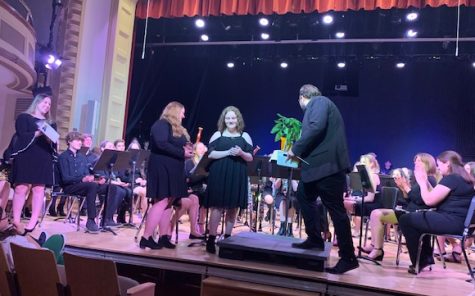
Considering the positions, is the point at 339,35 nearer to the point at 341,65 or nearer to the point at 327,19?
the point at 327,19

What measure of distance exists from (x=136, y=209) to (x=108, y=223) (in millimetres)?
2496

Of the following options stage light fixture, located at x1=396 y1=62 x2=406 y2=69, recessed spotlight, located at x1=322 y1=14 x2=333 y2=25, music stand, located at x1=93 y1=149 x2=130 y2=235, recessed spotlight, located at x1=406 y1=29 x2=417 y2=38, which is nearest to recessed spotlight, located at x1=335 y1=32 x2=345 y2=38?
recessed spotlight, located at x1=322 y1=14 x2=333 y2=25

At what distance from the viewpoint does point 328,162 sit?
142 inches

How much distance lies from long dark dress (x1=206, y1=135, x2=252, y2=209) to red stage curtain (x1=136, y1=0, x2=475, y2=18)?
178 inches

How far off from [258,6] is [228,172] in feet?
16.2

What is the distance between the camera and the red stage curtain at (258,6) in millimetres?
7594

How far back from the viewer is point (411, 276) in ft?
13.1

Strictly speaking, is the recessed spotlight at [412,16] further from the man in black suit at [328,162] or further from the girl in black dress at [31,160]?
the girl in black dress at [31,160]

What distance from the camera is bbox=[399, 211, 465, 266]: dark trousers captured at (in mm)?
4070

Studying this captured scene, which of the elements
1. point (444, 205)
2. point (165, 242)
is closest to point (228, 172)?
point (165, 242)

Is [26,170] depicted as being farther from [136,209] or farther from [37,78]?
[37,78]

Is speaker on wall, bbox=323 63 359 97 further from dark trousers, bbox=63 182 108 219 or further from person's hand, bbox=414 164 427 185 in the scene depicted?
dark trousers, bbox=63 182 108 219

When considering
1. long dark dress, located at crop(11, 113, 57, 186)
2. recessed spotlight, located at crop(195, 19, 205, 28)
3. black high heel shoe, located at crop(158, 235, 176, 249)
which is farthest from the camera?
recessed spotlight, located at crop(195, 19, 205, 28)

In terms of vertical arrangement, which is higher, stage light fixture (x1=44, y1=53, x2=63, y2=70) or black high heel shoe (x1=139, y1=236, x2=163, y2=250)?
stage light fixture (x1=44, y1=53, x2=63, y2=70)
